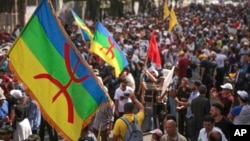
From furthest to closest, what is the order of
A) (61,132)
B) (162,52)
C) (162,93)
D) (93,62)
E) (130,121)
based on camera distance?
(162,52), (93,62), (162,93), (130,121), (61,132)

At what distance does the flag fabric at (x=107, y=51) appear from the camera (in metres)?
12.5

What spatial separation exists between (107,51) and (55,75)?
5.19 metres

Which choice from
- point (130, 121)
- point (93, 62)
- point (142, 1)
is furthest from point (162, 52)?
A: point (142, 1)

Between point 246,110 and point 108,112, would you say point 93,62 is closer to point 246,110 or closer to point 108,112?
point 108,112

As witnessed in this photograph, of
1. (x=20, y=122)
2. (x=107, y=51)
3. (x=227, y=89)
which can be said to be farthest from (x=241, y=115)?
(x=107, y=51)

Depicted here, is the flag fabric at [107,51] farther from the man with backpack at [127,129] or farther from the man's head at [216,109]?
the man's head at [216,109]

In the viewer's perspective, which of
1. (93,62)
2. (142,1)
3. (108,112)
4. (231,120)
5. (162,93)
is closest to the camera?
(231,120)

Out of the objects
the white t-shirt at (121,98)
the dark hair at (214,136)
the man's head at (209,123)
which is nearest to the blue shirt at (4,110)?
the white t-shirt at (121,98)

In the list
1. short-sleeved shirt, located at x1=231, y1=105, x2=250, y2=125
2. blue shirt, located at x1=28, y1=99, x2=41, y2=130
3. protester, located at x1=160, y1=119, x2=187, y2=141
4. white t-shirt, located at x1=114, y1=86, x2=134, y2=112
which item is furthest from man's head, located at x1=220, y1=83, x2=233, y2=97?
protester, located at x1=160, y1=119, x2=187, y2=141

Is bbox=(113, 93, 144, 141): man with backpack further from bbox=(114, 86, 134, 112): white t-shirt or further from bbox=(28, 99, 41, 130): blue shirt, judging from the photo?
bbox=(114, 86, 134, 112): white t-shirt

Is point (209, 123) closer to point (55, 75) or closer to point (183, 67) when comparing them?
point (55, 75)

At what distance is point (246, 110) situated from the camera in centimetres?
903

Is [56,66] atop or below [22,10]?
atop

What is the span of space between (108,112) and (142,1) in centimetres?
5073
